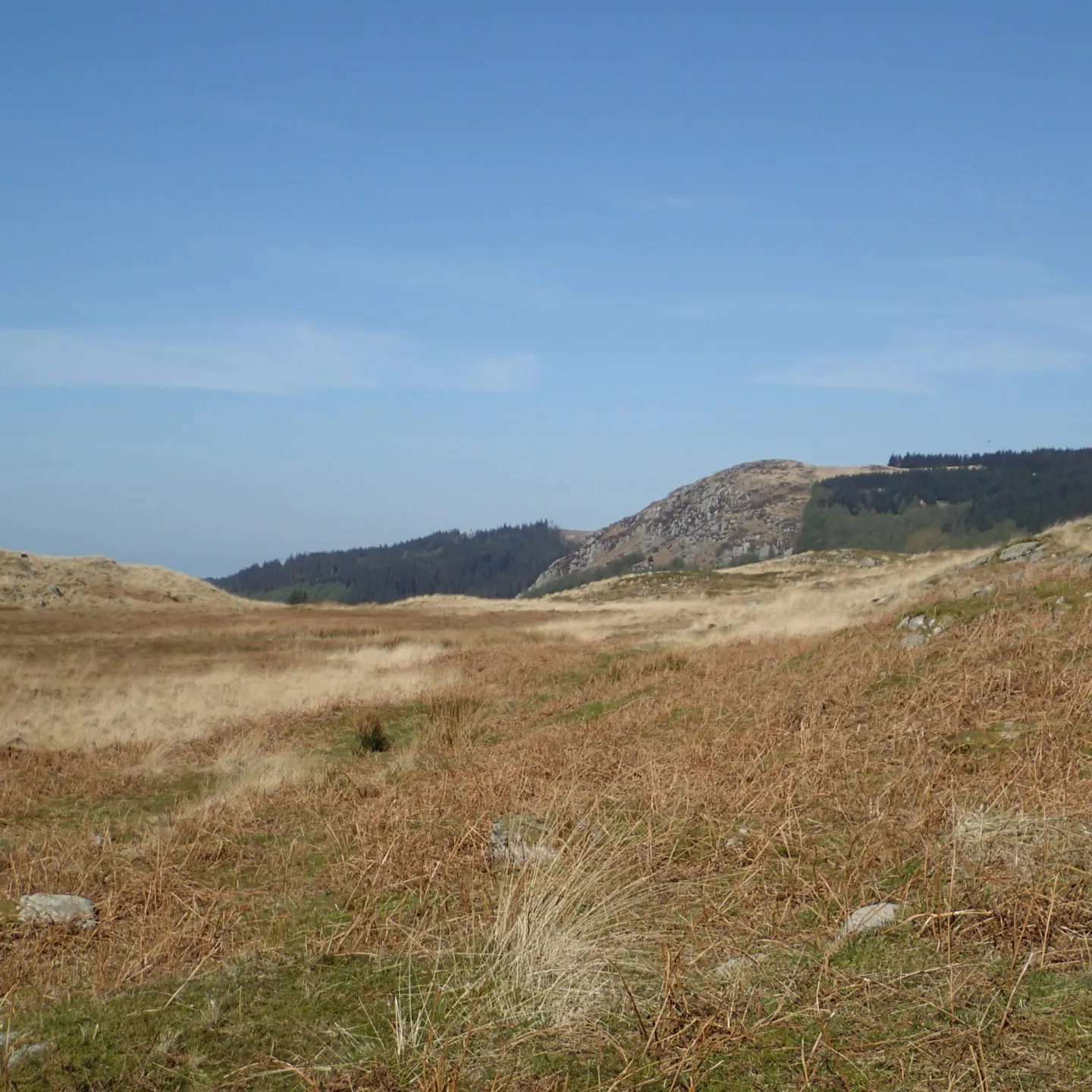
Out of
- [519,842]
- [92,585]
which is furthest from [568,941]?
[92,585]

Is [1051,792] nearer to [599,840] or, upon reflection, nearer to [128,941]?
[599,840]

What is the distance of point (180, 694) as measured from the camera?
70.8 ft

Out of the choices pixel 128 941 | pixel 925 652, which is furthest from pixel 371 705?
pixel 128 941

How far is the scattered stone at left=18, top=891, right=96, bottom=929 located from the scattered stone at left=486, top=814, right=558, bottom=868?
3.05m

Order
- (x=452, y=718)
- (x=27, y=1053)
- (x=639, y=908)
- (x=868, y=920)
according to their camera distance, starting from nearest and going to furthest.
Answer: (x=27, y=1053), (x=868, y=920), (x=639, y=908), (x=452, y=718)

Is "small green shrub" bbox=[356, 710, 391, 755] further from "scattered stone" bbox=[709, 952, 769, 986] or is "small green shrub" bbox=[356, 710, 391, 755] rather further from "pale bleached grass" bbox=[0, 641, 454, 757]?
"scattered stone" bbox=[709, 952, 769, 986]

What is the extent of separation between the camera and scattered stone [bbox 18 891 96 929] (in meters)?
6.54

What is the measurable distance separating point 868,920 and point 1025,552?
22.8 meters

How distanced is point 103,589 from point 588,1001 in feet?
215

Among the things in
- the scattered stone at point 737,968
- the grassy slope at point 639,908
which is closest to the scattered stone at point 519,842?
the grassy slope at point 639,908

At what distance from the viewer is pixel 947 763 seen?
7410mm

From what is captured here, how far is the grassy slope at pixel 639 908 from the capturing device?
352 cm

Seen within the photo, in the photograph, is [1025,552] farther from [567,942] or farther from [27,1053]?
[27,1053]

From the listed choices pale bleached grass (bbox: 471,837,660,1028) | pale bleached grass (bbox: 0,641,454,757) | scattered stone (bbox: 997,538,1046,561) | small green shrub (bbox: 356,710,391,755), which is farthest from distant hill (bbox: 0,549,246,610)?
pale bleached grass (bbox: 471,837,660,1028)
